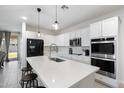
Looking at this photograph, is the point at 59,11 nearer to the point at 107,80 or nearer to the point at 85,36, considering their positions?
the point at 85,36

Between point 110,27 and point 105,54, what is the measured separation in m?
0.88

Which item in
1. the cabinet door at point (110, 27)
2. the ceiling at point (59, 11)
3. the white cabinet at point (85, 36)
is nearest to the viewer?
the cabinet door at point (110, 27)

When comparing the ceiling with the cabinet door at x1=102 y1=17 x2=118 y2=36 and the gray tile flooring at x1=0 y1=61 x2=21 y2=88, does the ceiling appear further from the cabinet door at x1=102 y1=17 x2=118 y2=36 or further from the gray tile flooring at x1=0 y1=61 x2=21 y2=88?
the gray tile flooring at x1=0 y1=61 x2=21 y2=88

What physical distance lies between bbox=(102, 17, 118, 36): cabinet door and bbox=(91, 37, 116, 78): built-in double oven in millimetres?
169

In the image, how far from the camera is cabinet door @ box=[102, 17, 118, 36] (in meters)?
2.36

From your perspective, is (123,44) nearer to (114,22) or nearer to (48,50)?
(114,22)

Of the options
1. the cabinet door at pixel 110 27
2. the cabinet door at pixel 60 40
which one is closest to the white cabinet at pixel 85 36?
the cabinet door at pixel 110 27

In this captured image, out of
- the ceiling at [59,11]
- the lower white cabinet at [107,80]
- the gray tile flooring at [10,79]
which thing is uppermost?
the ceiling at [59,11]

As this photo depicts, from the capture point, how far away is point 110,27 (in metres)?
2.49

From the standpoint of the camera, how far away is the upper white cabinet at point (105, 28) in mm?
2375

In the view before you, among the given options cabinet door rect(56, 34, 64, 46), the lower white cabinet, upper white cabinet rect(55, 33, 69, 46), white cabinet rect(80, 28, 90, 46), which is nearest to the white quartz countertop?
the lower white cabinet

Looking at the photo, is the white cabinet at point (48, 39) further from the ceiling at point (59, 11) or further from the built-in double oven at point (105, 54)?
the built-in double oven at point (105, 54)
